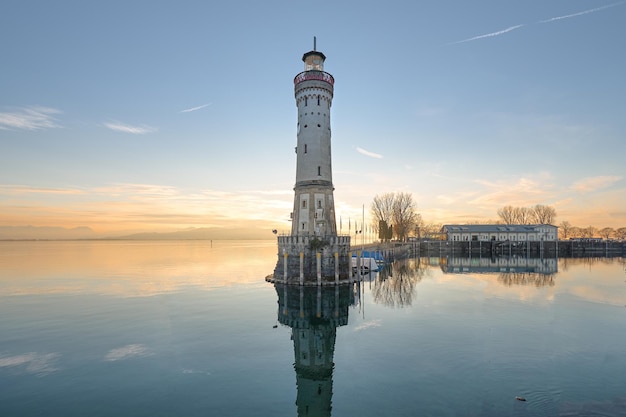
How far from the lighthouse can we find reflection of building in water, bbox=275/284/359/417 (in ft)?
9.19

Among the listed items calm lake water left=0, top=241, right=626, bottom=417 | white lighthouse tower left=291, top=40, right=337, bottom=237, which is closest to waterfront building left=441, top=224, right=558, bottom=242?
calm lake water left=0, top=241, right=626, bottom=417

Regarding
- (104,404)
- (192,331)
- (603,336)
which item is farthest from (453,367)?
(192,331)

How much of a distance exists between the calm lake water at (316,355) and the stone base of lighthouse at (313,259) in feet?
12.3

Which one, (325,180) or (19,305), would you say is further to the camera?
(325,180)

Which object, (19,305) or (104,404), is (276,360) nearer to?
(104,404)

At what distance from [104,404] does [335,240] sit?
33.8 metres

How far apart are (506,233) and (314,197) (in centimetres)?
11662

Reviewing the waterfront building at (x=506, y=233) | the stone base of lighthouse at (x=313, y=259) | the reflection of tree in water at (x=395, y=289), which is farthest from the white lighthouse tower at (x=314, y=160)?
the waterfront building at (x=506, y=233)

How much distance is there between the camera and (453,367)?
18.6m

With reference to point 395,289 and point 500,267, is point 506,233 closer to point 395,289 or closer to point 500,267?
point 500,267

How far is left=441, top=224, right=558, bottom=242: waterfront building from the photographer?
13388 cm

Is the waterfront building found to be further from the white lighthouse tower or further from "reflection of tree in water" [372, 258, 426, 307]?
the white lighthouse tower

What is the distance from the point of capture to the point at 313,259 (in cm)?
4612

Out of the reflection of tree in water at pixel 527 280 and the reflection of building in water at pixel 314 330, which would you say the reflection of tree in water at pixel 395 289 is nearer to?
the reflection of building in water at pixel 314 330
